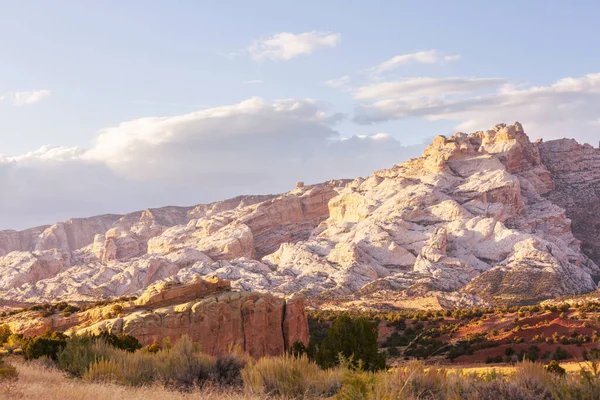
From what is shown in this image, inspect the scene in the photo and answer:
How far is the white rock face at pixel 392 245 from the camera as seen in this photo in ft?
314

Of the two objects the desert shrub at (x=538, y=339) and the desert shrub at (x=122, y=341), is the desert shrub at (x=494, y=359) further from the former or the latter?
the desert shrub at (x=122, y=341)

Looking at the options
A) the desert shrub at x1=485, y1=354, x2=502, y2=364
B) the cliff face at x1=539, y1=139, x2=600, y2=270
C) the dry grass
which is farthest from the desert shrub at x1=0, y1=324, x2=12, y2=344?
the cliff face at x1=539, y1=139, x2=600, y2=270

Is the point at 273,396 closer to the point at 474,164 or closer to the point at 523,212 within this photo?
the point at 523,212

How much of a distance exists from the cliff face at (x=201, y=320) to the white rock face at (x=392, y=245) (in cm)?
4547

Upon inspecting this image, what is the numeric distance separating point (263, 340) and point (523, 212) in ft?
346

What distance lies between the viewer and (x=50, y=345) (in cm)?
2059

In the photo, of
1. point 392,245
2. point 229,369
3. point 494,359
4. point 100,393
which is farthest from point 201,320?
point 392,245

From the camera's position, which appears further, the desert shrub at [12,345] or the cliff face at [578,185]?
the cliff face at [578,185]

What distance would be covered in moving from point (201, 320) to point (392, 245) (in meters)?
81.1

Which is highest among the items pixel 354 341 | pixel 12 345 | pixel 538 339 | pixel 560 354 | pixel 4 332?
pixel 12 345

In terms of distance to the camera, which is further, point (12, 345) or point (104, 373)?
point (12, 345)

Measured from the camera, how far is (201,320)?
110 feet

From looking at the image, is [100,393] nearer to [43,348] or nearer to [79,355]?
[79,355]

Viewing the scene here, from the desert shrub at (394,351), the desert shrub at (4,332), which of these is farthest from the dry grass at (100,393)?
the desert shrub at (394,351)
